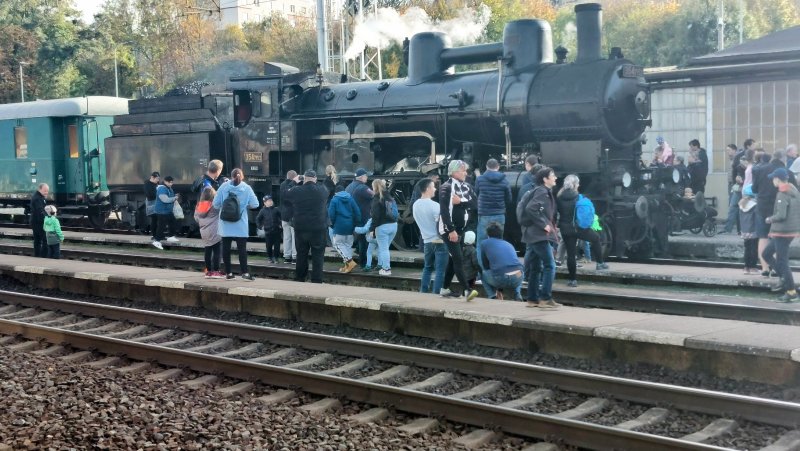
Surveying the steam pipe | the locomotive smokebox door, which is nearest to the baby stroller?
the locomotive smokebox door

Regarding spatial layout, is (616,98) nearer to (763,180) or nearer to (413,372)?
(763,180)

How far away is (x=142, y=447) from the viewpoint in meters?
6.72

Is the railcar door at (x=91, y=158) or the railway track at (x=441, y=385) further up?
the railcar door at (x=91, y=158)

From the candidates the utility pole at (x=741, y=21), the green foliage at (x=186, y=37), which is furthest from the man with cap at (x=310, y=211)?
the utility pole at (x=741, y=21)

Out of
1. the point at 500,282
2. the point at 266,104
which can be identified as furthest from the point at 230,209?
the point at 266,104

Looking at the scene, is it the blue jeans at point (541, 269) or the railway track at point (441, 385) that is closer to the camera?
the railway track at point (441, 385)

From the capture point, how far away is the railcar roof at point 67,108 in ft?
89.9

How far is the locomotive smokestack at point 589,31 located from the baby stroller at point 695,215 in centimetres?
342

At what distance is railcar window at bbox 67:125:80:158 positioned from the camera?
27656 millimetres

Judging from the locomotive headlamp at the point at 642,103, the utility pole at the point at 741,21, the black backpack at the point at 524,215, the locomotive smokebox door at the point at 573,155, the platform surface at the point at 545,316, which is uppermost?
the utility pole at the point at 741,21

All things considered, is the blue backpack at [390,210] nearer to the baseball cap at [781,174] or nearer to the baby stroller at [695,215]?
the baseball cap at [781,174]

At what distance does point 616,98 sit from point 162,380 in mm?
9632

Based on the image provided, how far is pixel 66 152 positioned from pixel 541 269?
20.4 meters

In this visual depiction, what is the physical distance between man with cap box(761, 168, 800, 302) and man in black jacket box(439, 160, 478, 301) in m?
3.65
